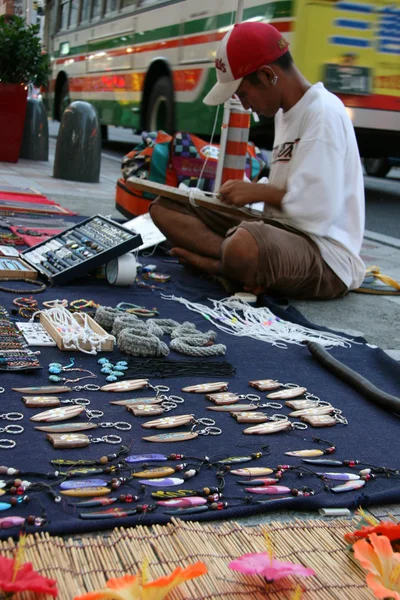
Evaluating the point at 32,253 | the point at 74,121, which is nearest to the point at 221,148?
the point at 32,253

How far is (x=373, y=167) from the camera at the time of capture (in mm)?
14055

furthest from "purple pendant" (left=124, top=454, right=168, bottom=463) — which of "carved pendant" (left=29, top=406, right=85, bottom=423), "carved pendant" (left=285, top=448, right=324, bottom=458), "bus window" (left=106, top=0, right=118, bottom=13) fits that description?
"bus window" (left=106, top=0, right=118, bottom=13)

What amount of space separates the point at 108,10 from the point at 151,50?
2.05m

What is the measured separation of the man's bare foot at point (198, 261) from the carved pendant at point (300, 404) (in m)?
1.67

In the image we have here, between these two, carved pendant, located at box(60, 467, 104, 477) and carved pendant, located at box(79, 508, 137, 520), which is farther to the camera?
carved pendant, located at box(60, 467, 104, 477)

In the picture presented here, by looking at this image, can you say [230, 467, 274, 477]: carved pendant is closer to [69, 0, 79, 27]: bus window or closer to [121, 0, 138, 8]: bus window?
[121, 0, 138, 8]: bus window

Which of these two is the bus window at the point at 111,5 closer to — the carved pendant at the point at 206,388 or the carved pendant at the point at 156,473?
the carved pendant at the point at 206,388

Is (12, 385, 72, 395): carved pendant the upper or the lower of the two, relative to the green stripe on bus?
lower

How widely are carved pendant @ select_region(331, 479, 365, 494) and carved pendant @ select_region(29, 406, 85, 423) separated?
765 mm

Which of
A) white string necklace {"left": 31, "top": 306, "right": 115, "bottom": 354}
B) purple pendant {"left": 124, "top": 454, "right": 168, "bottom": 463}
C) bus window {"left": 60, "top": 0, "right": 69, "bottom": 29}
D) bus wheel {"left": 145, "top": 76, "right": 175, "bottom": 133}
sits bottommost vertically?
purple pendant {"left": 124, "top": 454, "right": 168, "bottom": 463}

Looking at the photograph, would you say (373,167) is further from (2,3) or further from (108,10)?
(2,3)

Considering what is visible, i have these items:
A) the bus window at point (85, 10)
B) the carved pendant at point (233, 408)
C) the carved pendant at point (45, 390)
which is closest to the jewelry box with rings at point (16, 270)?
the carved pendant at point (45, 390)

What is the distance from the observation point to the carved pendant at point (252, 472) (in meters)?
1.96

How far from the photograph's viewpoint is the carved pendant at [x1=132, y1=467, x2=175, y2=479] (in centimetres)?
188
